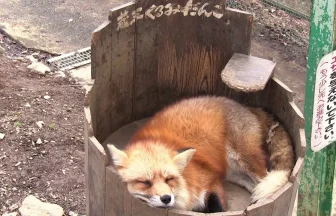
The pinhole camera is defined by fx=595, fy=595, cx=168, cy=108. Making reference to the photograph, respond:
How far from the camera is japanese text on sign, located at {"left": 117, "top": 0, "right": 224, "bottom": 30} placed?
3728mm

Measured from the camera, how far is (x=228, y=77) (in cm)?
348

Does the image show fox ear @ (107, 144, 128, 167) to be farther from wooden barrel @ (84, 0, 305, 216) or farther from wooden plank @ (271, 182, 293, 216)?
wooden plank @ (271, 182, 293, 216)

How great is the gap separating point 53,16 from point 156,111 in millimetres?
3113

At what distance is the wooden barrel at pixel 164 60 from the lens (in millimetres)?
3545

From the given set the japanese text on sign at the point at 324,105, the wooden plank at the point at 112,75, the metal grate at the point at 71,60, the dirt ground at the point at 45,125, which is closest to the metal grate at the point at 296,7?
the dirt ground at the point at 45,125

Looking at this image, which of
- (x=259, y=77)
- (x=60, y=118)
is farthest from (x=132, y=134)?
(x=60, y=118)

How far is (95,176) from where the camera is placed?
9.35 feet

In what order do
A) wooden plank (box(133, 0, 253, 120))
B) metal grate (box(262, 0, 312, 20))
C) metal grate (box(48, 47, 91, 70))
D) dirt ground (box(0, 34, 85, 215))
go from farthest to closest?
metal grate (box(262, 0, 312, 20)) → metal grate (box(48, 47, 91, 70)) → dirt ground (box(0, 34, 85, 215)) → wooden plank (box(133, 0, 253, 120))

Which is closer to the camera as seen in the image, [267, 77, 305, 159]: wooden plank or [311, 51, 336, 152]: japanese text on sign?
[267, 77, 305, 159]: wooden plank

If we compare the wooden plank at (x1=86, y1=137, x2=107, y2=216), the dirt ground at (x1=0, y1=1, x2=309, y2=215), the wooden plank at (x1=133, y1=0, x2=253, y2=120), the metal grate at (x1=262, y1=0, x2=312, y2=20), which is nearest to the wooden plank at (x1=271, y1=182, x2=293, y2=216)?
the wooden plank at (x1=86, y1=137, x2=107, y2=216)

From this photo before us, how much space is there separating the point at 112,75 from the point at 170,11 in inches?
23.8

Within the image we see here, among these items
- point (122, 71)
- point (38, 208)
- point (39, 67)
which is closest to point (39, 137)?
point (38, 208)

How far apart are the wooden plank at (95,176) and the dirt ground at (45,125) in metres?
1.45

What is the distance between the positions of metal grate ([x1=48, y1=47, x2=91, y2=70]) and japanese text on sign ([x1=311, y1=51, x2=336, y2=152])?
297 centimetres
